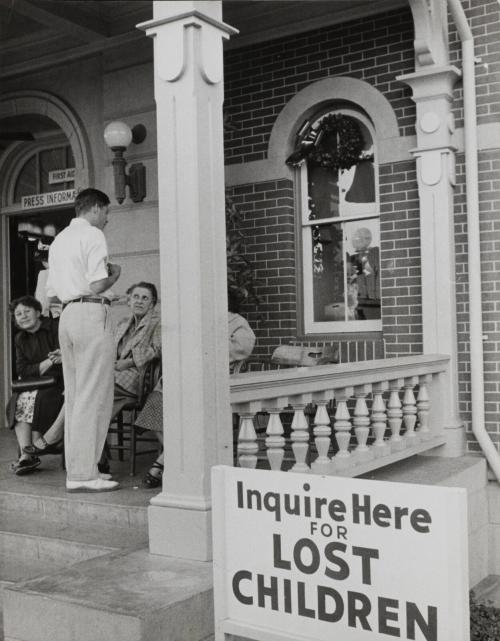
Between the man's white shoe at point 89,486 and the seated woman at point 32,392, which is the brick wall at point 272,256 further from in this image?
the man's white shoe at point 89,486

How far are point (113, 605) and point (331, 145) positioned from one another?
4884 mm

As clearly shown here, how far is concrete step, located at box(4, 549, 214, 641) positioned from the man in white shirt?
124cm

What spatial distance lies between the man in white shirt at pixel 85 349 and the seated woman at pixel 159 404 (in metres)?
0.26

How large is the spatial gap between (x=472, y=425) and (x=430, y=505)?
13.9ft

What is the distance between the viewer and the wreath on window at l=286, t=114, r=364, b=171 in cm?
698

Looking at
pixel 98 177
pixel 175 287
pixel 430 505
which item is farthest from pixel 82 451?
pixel 98 177

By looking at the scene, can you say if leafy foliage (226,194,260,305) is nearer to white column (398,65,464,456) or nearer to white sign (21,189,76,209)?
white column (398,65,464,456)

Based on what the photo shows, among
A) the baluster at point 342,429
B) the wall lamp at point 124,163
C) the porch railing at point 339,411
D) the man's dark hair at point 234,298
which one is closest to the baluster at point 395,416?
the porch railing at point 339,411

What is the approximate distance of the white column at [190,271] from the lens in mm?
3822

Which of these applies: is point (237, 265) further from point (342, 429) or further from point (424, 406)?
point (342, 429)

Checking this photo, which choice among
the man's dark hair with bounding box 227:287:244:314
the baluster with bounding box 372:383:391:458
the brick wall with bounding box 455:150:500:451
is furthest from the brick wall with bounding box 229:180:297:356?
the baluster with bounding box 372:383:391:458

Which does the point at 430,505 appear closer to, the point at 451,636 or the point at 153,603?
the point at 451,636

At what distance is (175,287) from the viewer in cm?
391

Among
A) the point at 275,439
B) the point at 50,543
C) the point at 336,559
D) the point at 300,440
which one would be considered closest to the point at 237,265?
the point at 300,440
